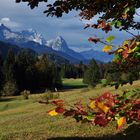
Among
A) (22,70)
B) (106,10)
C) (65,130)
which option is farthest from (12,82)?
(106,10)

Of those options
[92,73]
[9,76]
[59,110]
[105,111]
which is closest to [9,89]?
[9,76]

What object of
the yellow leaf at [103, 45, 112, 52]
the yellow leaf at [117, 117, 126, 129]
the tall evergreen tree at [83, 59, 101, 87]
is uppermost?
the tall evergreen tree at [83, 59, 101, 87]

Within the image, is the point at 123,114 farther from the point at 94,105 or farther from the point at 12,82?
the point at 12,82

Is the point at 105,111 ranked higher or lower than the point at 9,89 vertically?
higher

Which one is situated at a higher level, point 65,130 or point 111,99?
point 111,99

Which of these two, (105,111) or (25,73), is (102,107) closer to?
(105,111)

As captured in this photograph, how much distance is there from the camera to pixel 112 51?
265 inches

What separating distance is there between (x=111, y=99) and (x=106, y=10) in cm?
244

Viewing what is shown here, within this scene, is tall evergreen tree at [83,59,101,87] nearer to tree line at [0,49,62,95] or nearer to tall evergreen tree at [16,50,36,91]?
tree line at [0,49,62,95]

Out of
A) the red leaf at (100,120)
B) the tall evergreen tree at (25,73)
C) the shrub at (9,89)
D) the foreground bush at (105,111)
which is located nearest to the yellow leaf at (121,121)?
the foreground bush at (105,111)

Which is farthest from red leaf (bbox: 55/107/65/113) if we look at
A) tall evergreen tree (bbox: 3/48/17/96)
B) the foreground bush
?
tall evergreen tree (bbox: 3/48/17/96)

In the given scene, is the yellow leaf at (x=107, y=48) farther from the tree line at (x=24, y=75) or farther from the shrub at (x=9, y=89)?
the tree line at (x=24, y=75)

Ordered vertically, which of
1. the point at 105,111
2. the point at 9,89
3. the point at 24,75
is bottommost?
the point at 9,89

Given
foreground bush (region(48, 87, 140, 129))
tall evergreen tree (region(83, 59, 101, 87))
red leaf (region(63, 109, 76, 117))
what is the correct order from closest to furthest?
1. foreground bush (region(48, 87, 140, 129))
2. red leaf (region(63, 109, 76, 117))
3. tall evergreen tree (region(83, 59, 101, 87))
